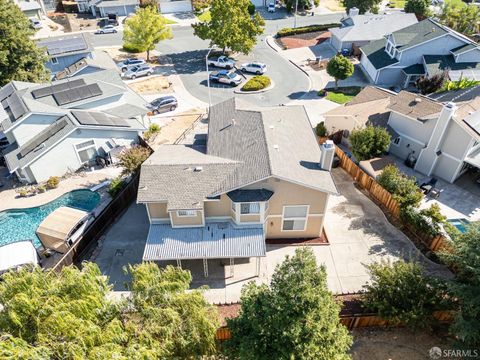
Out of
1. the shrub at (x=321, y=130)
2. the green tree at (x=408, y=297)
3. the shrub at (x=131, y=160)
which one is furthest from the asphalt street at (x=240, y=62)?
the green tree at (x=408, y=297)

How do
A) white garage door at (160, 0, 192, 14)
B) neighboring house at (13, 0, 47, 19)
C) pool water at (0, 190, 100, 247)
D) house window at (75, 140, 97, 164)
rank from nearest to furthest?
1. pool water at (0, 190, 100, 247)
2. house window at (75, 140, 97, 164)
3. neighboring house at (13, 0, 47, 19)
4. white garage door at (160, 0, 192, 14)

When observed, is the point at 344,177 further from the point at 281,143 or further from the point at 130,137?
the point at 130,137

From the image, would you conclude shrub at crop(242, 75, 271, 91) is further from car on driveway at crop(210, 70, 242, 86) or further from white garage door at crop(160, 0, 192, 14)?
white garage door at crop(160, 0, 192, 14)

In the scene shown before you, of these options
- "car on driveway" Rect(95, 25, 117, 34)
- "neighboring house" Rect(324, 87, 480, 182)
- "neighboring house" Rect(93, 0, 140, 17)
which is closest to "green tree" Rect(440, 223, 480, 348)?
"neighboring house" Rect(324, 87, 480, 182)

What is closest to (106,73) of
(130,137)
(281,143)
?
(130,137)
